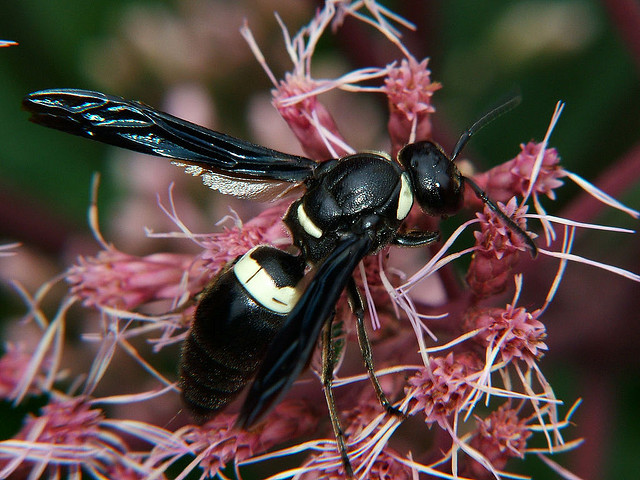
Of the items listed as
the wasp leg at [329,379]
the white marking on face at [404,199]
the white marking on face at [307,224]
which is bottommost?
the wasp leg at [329,379]

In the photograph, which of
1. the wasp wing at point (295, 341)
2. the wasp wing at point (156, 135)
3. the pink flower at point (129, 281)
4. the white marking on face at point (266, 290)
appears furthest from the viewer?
the pink flower at point (129, 281)

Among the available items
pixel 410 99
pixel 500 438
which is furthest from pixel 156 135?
pixel 500 438

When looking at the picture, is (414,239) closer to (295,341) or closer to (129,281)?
(295,341)

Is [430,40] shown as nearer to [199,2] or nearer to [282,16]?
[282,16]

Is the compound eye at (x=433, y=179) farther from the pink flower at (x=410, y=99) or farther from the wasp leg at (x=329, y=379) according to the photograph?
the wasp leg at (x=329, y=379)

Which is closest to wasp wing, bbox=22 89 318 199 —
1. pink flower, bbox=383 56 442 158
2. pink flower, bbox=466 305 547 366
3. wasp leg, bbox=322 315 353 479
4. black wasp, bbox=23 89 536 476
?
black wasp, bbox=23 89 536 476

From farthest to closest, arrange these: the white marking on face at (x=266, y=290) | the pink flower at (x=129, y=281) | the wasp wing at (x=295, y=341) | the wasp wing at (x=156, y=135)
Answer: the pink flower at (x=129, y=281), the wasp wing at (x=156, y=135), the white marking on face at (x=266, y=290), the wasp wing at (x=295, y=341)

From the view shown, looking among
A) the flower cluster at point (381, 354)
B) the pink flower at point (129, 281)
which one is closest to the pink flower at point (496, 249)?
the flower cluster at point (381, 354)
